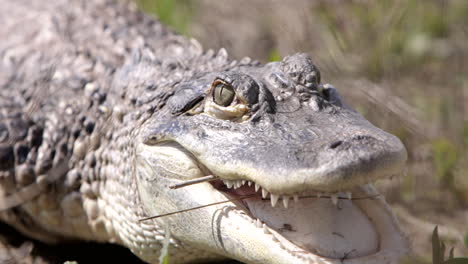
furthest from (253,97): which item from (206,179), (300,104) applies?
(206,179)

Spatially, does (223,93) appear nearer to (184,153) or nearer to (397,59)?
(184,153)

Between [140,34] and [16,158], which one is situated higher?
[140,34]

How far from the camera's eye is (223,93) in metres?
2.87

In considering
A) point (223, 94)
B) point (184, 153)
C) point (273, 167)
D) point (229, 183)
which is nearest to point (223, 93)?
point (223, 94)

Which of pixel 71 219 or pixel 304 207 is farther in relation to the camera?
pixel 71 219

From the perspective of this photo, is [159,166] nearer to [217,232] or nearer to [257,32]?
[217,232]

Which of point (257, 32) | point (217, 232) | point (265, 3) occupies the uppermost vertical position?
point (265, 3)

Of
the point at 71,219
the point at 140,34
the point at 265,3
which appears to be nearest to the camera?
the point at 71,219

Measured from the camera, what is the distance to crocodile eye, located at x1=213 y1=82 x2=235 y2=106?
2.84 m

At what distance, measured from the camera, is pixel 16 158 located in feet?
11.6

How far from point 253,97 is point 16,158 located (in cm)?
150

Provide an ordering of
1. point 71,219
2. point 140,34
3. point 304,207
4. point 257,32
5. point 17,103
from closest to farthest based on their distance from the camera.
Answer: point 304,207 < point 71,219 < point 17,103 < point 140,34 < point 257,32

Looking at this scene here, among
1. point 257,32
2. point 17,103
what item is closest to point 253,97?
point 17,103

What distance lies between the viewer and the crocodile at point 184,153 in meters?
2.49
